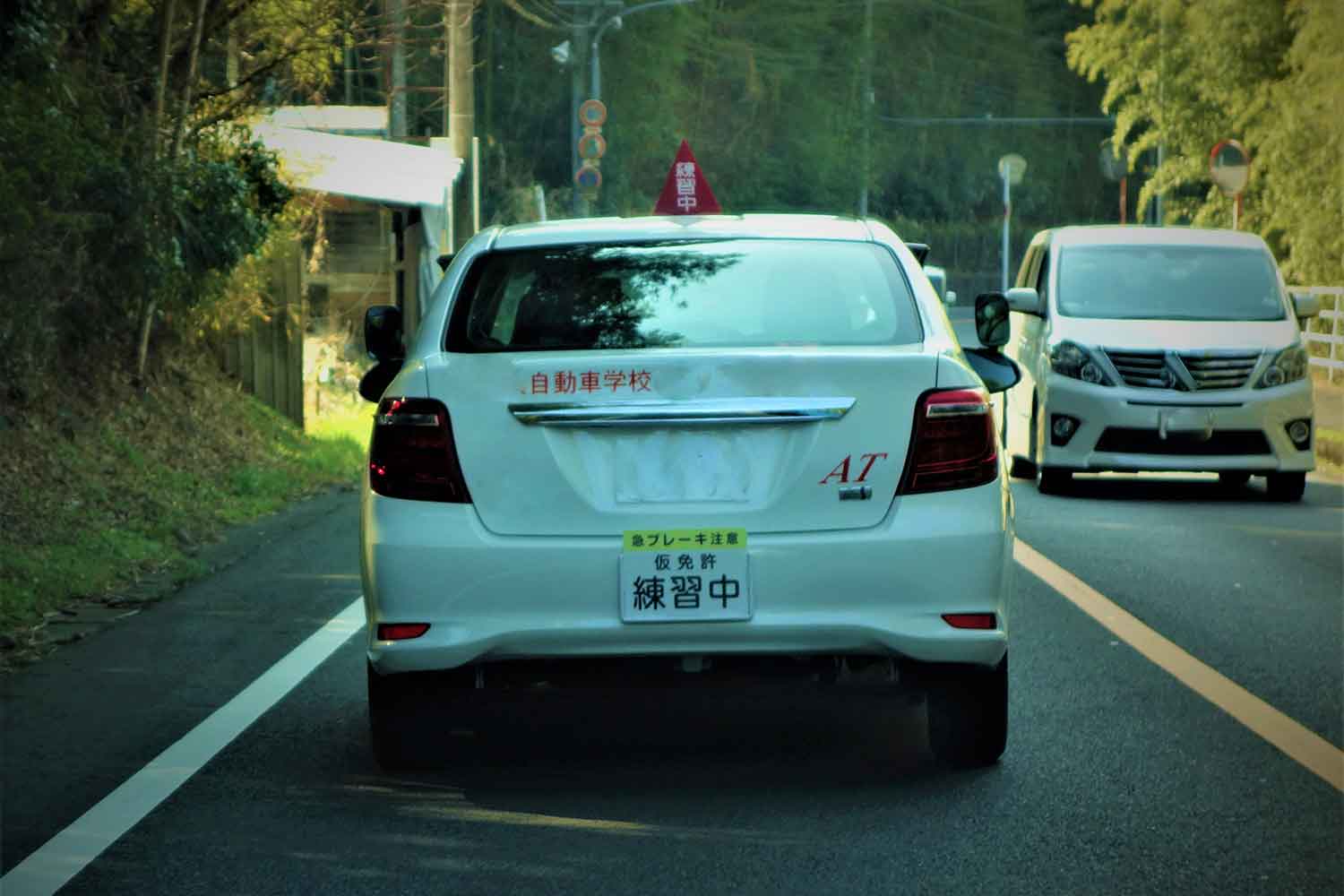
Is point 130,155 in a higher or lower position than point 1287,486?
higher

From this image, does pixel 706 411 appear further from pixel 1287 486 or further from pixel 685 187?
pixel 685 187

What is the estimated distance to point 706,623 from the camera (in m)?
5.37

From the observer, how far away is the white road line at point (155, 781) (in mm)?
4918

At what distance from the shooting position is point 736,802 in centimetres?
562

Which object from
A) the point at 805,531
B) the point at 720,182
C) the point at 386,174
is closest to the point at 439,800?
the point at 805,531

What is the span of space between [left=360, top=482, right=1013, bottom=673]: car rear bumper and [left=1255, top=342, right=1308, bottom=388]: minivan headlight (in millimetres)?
9018

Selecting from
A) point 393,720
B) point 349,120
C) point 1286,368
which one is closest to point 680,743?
point 393,720

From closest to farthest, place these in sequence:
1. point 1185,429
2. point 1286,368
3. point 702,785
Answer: point 702,785, point 1185,429, point 1286,368

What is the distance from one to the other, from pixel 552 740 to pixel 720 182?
6353 centimetres

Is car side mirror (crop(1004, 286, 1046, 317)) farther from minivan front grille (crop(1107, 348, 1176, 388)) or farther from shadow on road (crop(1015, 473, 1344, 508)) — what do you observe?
shadow on road (crop(1015, 473, 1344, 508))

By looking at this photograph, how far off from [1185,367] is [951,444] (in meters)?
8.73

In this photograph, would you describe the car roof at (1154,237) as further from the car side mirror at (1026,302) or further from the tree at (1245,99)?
the tree at (1245,99)

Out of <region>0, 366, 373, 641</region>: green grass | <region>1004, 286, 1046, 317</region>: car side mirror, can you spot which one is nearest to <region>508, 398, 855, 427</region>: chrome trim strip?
<region>0, 366, 373, 641</region>: green grass

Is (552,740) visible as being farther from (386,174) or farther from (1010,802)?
(386,174)
